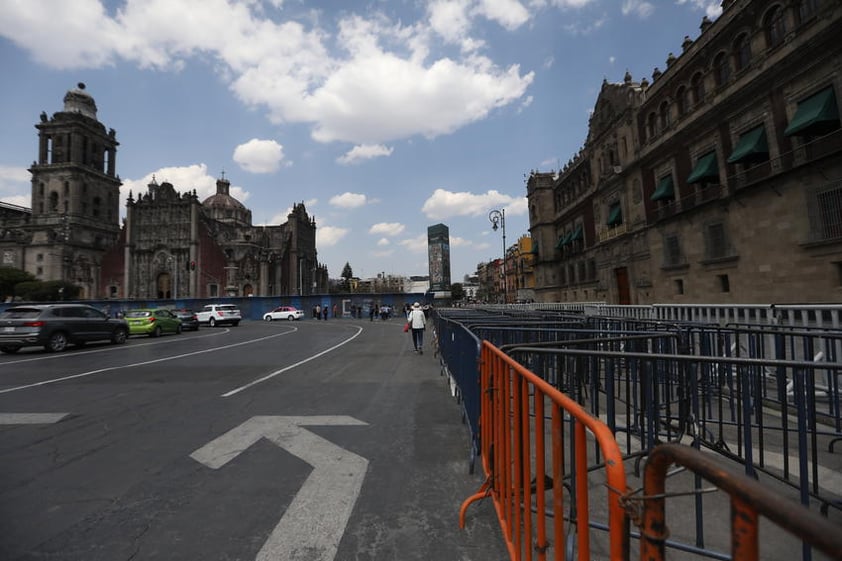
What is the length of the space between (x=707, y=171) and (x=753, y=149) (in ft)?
8.61

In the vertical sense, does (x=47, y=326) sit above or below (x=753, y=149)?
below

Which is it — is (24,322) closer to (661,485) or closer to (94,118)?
(661,485)

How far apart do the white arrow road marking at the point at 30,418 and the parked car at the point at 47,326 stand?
30.4 feet

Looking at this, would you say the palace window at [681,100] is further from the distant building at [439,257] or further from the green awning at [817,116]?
the distant building at [439,257]

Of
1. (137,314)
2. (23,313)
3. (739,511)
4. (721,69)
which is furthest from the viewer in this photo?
(137,314)

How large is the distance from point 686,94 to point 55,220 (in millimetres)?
94587

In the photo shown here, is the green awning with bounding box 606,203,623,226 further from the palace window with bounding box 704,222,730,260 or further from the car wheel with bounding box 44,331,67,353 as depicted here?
the car wheel with bounding box 44,331,67,353

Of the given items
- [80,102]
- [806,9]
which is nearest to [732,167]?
[806,9]

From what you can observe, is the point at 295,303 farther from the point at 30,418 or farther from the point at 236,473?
the point at 236,473

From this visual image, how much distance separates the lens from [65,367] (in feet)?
31.1

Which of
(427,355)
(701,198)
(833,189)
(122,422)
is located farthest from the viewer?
(701,198)

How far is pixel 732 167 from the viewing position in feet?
58.8

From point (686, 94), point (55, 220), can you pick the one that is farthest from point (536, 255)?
point (55, 220)

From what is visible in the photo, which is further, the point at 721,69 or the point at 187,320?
the point at 187,320
